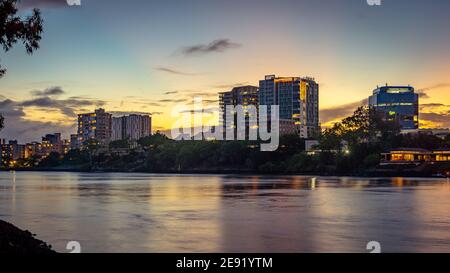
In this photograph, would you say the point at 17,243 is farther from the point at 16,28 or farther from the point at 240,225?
the point at 240,225

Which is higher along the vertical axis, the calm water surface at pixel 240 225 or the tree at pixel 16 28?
the tree at pixel 16 28

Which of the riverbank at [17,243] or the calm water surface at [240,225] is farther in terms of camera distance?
the calm water surface at [240,225]

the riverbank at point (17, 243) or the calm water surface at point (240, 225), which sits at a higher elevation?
the riverbank at point (17, 243)

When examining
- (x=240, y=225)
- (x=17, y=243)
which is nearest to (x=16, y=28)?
(x=17, y=243)

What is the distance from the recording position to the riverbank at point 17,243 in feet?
48.2

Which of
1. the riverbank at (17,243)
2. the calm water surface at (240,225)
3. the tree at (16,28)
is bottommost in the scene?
the calm water surface at (240,225)

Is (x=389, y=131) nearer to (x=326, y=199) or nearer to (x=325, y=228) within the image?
(x=326, y=199)

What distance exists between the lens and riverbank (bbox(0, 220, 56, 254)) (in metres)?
14.7

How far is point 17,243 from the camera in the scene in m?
15.6

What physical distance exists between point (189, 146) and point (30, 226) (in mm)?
144699

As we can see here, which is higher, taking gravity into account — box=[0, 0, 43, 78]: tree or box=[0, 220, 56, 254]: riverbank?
box=[0, 0, 43, 78]: tree

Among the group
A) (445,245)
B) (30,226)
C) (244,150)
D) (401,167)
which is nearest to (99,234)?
(30,226)

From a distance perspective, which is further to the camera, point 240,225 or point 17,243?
point 240,225

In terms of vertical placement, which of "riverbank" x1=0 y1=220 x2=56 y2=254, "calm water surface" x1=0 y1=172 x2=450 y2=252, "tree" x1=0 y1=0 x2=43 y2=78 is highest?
"tree" x1=0 y1=0 x2=43 y2=78
